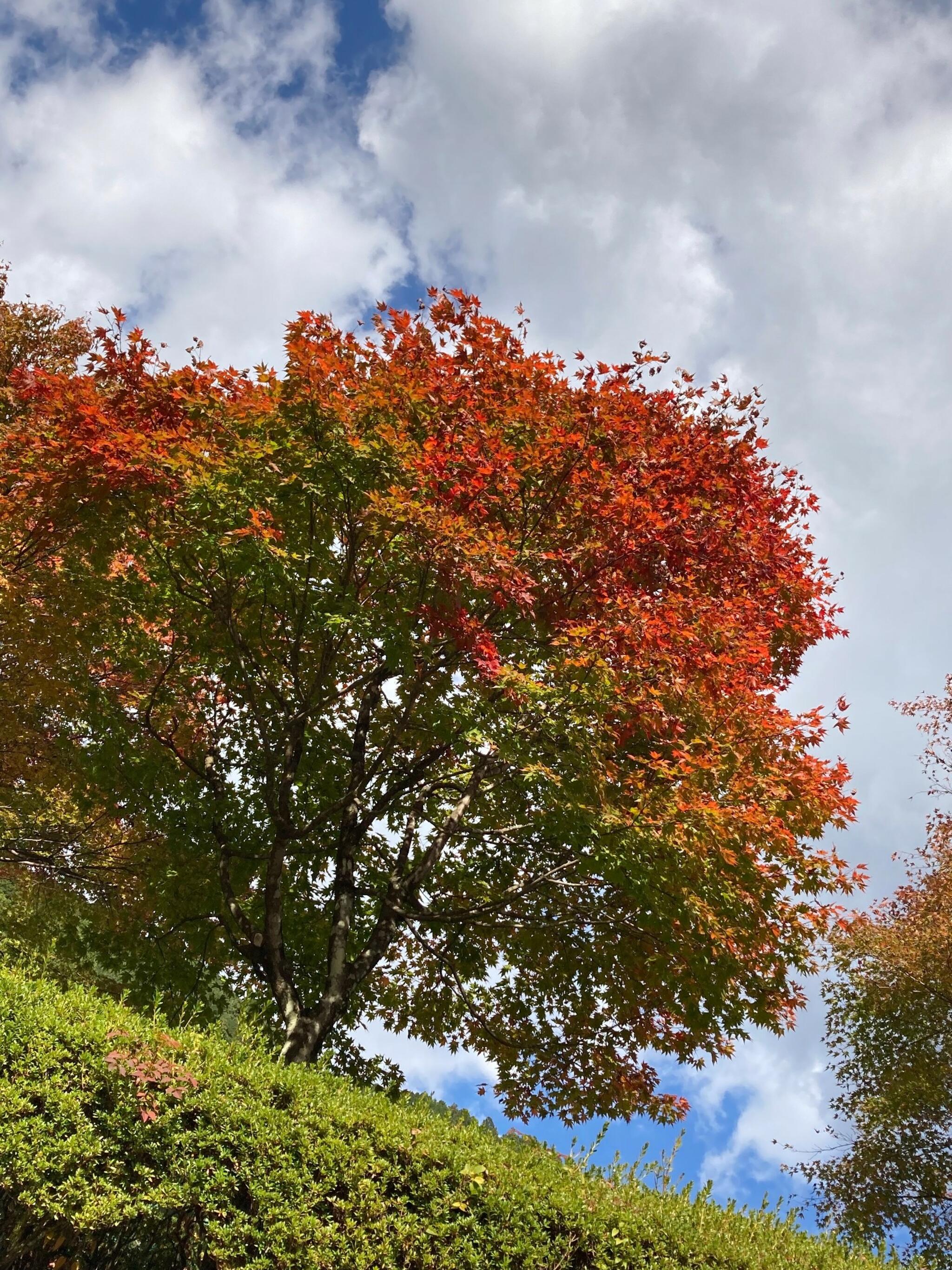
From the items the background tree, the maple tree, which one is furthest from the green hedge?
the background tree

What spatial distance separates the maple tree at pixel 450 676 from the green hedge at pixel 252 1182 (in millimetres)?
2823

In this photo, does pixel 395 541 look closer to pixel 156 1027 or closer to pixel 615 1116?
pixel 156 1027

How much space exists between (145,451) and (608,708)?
4.94 meters

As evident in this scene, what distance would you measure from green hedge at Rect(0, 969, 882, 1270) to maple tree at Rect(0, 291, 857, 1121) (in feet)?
9.26

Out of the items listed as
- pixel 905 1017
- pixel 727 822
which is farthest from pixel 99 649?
pixel 905 1017

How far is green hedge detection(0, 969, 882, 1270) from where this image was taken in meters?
6.14

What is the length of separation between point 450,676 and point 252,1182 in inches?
220

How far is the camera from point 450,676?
35.1 feet

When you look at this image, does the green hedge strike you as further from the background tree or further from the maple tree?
the background tree

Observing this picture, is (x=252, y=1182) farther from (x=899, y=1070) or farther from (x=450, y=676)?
(x=899, y=1070)

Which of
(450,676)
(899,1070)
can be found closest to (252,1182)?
(450,676)

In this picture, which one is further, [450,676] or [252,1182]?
[450,676]

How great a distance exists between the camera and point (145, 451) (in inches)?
348

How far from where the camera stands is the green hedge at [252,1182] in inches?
242
